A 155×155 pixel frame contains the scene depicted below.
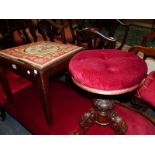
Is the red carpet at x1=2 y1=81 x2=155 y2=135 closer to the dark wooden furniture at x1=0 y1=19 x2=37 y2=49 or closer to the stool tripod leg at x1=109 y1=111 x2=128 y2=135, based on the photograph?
the stool tripod leg at x1=109 y1=111 x2=128 y2=135

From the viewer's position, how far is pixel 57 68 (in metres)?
1.16

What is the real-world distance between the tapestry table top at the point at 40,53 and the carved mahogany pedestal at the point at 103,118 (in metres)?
0.41

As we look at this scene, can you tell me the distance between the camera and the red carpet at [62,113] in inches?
53.4

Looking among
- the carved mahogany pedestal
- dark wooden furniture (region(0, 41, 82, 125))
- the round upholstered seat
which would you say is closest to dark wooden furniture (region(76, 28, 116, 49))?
dark wooden furniture (region(0, 41, 82, 125))

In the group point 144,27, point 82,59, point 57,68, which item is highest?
point 82,59

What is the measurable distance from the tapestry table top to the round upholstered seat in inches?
8.6

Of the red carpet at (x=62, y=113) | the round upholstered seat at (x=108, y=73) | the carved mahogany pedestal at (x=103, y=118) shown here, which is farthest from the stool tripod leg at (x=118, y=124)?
the round upholstered seat at (x=108, y=73)

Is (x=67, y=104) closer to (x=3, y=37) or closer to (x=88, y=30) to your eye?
(x=88, y=30)

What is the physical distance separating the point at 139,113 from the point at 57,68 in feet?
2.72

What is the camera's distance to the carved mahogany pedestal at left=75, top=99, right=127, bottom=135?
3.85ft

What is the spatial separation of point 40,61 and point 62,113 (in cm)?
55
